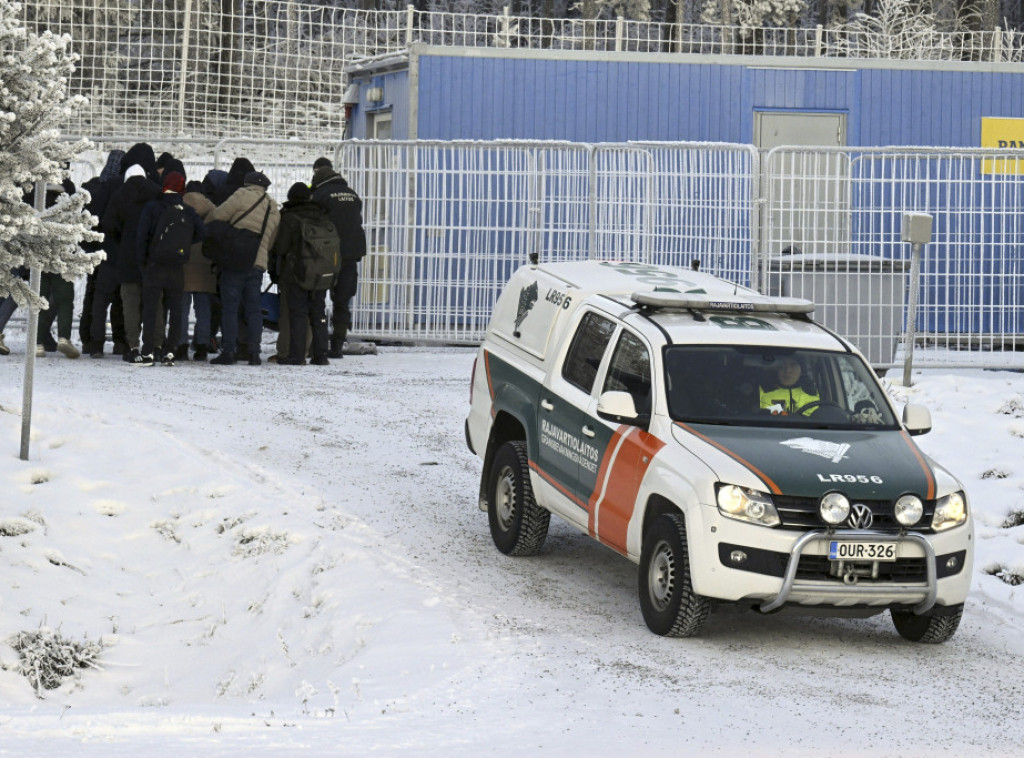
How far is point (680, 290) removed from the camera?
31.4ft

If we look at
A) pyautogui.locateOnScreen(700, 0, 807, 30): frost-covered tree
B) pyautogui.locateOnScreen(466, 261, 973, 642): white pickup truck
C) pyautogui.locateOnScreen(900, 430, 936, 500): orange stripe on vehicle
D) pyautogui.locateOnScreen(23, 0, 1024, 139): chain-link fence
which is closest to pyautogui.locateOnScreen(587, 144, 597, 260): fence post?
pyautogui.locateOnScreen(466, 261, 973, 642): white pickup truck

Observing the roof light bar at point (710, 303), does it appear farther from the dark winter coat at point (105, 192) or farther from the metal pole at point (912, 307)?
the dark winter coat at point (105, 192)

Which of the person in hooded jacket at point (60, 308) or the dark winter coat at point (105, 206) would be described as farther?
the person in hooded jacket at point (60, 308)

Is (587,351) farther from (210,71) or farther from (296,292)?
(210,71)

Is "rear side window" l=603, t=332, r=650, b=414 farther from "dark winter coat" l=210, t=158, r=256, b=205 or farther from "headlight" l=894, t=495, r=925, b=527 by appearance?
"dark winter coat" l=210, t=158, r=256, b=205

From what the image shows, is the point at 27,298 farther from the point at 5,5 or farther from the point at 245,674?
the point at 245,674

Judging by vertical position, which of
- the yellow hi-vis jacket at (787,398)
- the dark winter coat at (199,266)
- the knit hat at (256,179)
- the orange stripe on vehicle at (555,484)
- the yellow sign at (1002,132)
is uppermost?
the yellow sign at (1002,132)

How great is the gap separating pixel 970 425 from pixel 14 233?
792 centimetres

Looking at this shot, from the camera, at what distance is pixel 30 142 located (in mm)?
9016

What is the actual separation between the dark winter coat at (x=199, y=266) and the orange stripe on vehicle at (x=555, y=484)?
25.0 ft

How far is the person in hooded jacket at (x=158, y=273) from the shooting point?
15.5 meters

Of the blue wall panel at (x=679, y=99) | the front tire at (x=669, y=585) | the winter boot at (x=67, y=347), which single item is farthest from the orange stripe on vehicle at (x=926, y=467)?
the blue wall panel at (x=679, y=99)

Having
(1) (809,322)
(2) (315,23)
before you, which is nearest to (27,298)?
(1) (809,322)

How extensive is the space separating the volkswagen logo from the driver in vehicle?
1000 mm
